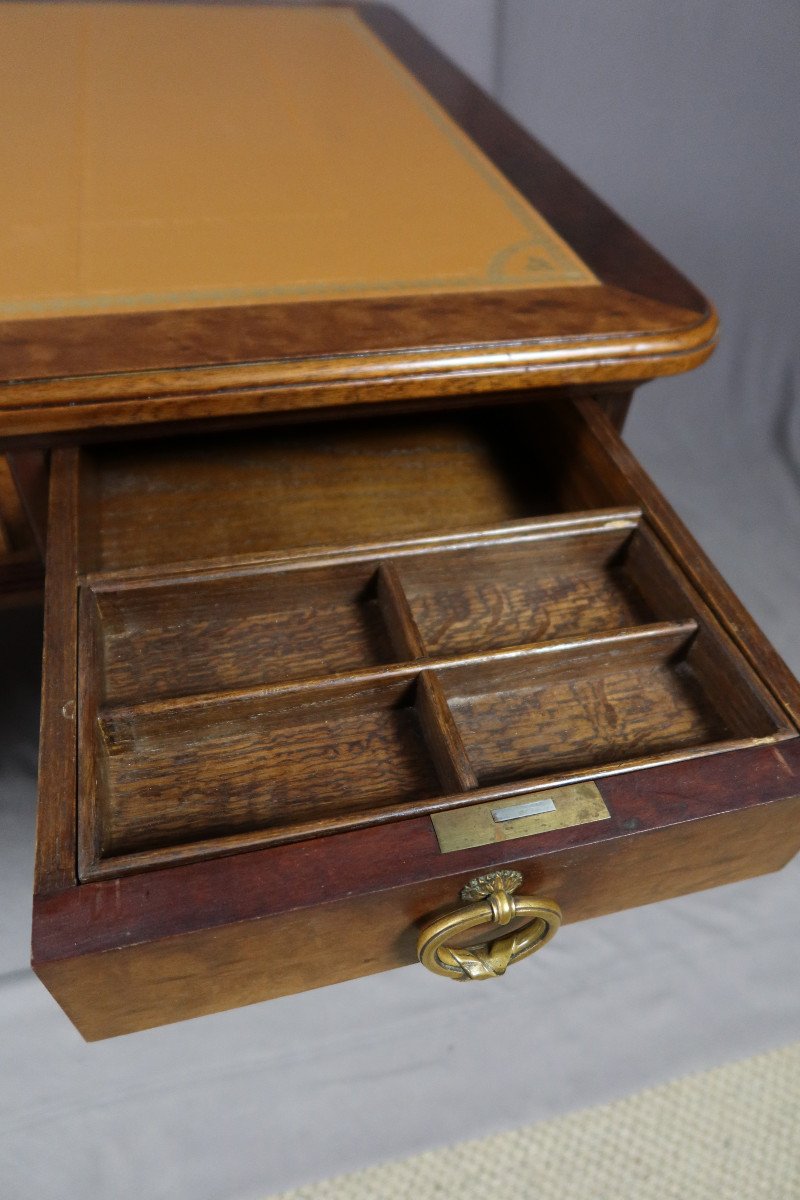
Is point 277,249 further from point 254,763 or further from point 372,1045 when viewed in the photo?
point 372,1045

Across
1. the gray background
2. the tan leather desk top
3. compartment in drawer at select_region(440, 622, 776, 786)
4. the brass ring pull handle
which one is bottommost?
the gray background

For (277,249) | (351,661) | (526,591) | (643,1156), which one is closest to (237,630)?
(351,661)

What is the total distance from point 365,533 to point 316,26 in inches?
31.1

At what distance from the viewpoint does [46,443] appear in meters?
0.58

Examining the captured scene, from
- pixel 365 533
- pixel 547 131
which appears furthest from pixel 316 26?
pixel 365 533

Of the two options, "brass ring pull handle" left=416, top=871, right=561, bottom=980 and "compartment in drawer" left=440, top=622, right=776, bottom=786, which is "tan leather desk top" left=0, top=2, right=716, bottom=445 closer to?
"compartment in drawer" left=440, top=622, right=776, bottom=786

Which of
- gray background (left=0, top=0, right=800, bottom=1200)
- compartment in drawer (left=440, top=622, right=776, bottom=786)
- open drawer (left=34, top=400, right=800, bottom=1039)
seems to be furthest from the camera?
gray background (left=0, top=0, right=800, bottom=1200)

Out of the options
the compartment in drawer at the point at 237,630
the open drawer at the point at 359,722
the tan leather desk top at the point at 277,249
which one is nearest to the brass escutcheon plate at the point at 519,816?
the open drawer at the point at 359,722

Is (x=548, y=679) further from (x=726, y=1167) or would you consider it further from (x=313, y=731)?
(x=726, y=1167)

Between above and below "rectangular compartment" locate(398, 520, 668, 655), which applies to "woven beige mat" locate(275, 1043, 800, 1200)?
below

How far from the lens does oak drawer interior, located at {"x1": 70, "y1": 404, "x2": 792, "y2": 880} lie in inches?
18.0

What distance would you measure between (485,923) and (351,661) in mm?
172

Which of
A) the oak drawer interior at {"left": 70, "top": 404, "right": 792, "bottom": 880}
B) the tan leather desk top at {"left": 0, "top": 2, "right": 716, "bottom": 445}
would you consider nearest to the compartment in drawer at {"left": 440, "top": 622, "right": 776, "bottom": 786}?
the oak drawer interior at {"left": 70, "top": 404, "right": 792, "bottom": 880}

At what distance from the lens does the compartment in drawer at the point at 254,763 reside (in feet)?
1.49
